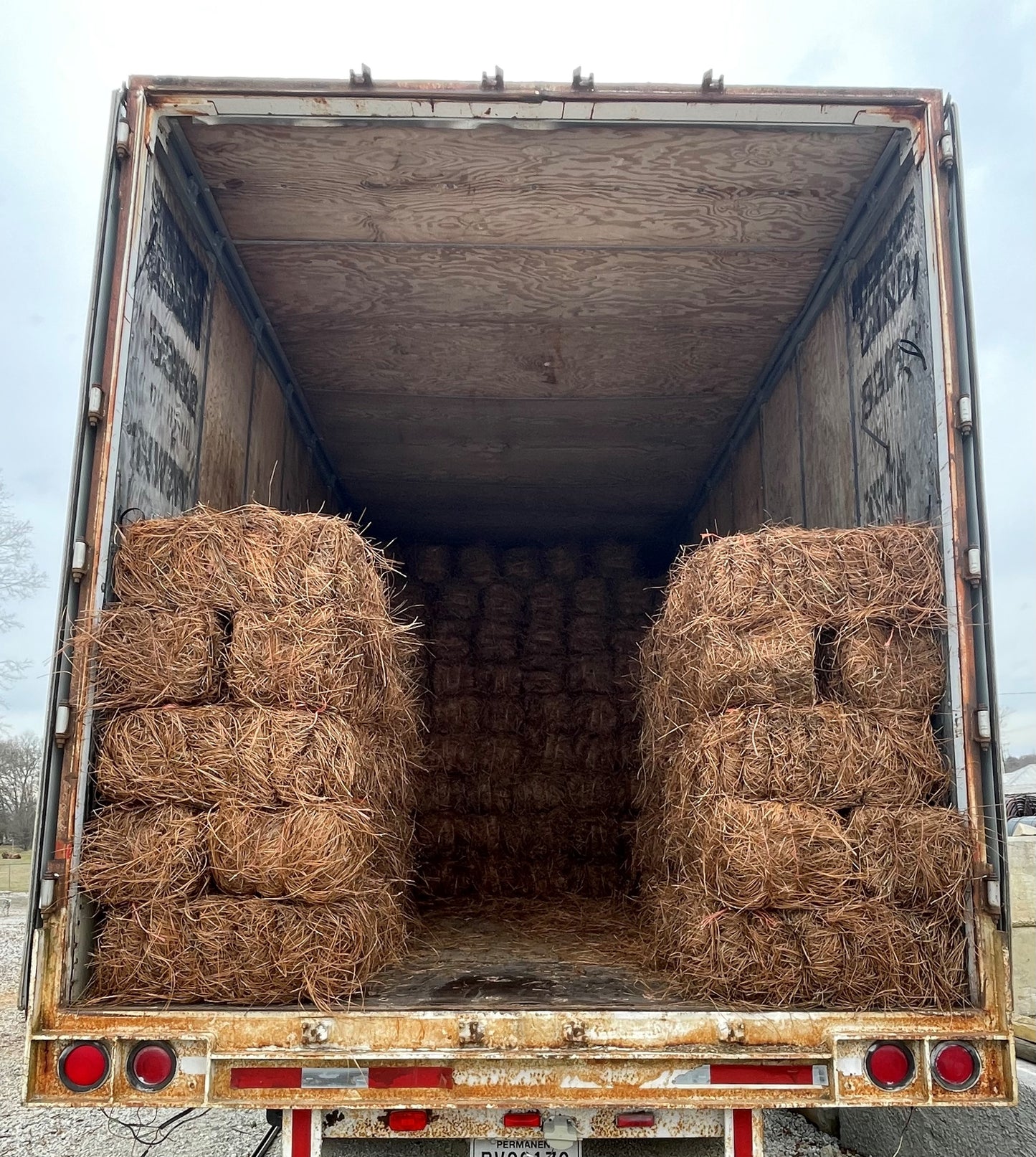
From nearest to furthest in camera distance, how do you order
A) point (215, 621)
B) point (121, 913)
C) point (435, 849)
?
point (121, 913), point (215, 621), point (435, 849)

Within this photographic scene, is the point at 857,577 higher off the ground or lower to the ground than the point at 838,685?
higher

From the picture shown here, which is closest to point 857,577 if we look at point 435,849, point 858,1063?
point 858,1063

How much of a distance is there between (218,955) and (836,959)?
1.97m

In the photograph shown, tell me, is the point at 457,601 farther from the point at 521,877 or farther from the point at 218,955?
the point at 218,955

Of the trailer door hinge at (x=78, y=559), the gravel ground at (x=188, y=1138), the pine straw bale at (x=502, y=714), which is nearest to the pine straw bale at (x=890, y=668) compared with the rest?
the gravel ground at (x=188, y=1138)

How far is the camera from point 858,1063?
3.02 metres

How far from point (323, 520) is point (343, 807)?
3.29ft

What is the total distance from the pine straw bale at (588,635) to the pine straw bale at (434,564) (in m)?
1.08

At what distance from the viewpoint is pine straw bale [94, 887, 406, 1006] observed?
325 centimetres

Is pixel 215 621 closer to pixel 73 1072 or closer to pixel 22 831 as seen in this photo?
pixel 73 1072

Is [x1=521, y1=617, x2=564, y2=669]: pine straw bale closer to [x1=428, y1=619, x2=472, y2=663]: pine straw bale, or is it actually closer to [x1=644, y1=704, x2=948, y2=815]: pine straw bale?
[x1=428, y1=619, x2=472, y2=663]: pine straw bale

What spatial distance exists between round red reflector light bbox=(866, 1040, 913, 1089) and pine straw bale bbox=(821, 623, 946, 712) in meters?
1.07

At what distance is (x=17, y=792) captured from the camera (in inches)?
1292

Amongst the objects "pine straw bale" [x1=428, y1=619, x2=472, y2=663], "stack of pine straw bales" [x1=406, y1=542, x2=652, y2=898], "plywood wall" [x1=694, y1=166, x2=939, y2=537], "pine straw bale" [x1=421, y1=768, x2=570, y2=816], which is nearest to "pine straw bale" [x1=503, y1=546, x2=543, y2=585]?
"stack of pine straw bales" [x1=406, y1=542, x2=652, y2=898]
